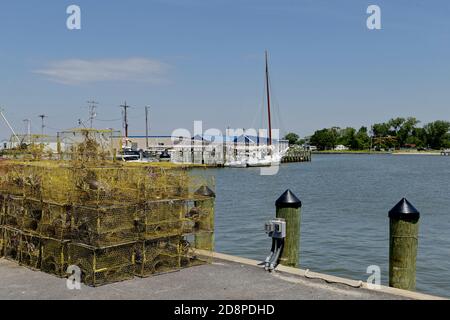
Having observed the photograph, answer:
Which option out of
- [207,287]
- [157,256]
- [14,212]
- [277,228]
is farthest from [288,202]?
[14,212]

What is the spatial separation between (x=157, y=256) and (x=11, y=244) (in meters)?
3.79

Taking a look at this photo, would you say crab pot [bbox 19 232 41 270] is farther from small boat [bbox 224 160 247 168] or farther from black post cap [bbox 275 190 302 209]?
small boat [bbox 224 160 247 168]

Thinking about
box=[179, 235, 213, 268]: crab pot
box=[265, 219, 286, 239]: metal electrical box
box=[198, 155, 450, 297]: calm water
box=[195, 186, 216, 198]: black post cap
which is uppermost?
box=[195, 186, 216, 198]: black post cap

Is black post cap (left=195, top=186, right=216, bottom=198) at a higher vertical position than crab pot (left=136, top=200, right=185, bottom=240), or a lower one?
higher

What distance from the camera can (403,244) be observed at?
10.8 meters

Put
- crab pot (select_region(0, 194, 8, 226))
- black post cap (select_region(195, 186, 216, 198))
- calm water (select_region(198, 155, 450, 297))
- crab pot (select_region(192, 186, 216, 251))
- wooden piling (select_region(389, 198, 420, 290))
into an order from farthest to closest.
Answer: calm water (select_region(198, 155, 450, 297)) < black post cap (select_region(195, 186, 216, 198)) < crab pot (select_region(0, 194, 8, 226)) < crab pot (select_region(192, 186, 216, 251)) < wooden piling (select_region(389, 198, 420, 290))

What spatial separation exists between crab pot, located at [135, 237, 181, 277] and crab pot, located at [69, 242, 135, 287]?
0.17m

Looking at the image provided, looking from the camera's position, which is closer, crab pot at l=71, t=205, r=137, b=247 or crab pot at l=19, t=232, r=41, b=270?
crab pot at l=71, t=205, r=137, b=247

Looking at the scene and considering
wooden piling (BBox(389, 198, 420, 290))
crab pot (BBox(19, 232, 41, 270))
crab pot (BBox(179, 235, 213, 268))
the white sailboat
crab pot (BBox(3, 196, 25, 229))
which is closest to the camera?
wooden piling (BBox(389, 198, 420, 290))

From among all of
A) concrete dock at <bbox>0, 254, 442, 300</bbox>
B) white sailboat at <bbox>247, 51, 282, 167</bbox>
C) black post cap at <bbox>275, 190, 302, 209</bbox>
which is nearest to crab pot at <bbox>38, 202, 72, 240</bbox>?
concrete dock at <bbox>0, 254, 442, 300</bbox>

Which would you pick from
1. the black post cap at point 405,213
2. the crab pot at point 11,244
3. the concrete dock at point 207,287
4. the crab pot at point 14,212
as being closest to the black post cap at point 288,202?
the concrete dock at point 207,287

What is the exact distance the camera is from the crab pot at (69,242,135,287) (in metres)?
10.1
